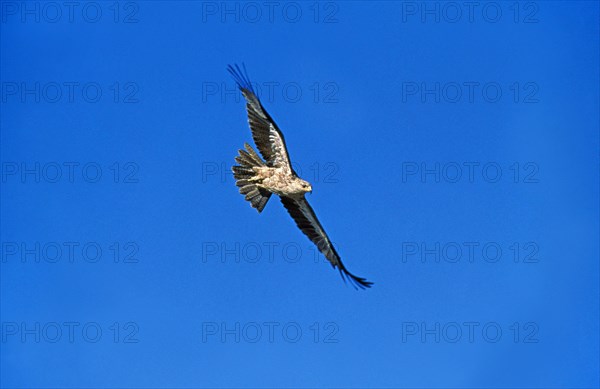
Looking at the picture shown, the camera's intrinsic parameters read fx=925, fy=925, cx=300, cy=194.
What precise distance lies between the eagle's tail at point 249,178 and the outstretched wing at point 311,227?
2.60ft

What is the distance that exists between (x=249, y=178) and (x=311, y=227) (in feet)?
7.37

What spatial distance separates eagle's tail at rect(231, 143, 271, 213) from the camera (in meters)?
19.3

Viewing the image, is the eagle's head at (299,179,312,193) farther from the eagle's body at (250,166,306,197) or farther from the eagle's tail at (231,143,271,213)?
the eagle's tail at (231,143,271,213)

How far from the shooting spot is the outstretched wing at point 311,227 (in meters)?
20.5

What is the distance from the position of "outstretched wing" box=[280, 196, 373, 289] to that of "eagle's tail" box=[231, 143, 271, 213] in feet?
2.60

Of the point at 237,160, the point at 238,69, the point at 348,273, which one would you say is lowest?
the point at 348,273

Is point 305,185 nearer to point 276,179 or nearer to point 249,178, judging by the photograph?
point 276,179

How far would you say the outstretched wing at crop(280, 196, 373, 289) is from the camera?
2045 centimetres

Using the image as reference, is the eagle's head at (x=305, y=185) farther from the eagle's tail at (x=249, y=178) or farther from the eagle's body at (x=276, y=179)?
the eagle's tail at (x=249, y=178)

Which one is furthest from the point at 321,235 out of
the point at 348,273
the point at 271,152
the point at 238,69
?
the point at 238,69

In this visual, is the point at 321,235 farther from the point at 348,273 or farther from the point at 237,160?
the point at 237,160

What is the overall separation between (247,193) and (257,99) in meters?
2.06

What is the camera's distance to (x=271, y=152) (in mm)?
19266

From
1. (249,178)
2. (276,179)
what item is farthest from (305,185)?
(249,178)
